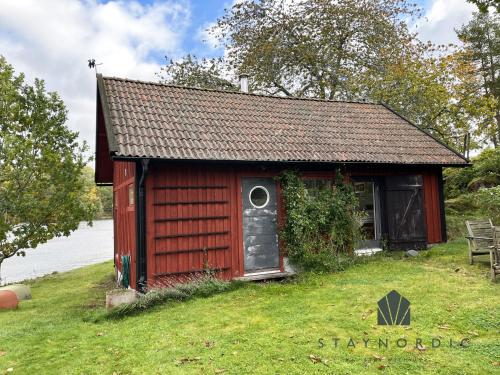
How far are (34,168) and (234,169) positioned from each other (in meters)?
7.92

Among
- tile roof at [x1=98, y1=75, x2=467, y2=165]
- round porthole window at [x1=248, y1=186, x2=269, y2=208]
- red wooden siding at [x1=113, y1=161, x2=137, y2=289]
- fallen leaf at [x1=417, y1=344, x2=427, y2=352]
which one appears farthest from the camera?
round porthole window at [x1=248, y1=186, x2=269, y2=208]

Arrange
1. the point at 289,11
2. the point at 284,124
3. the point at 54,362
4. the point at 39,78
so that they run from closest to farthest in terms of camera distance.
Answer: the point at 54,362 → the point at 284,124 → the point at 39,78 → the point at 289,11

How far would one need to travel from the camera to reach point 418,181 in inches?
391

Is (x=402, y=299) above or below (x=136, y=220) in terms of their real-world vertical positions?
below

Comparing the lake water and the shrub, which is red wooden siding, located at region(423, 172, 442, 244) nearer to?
the shrub

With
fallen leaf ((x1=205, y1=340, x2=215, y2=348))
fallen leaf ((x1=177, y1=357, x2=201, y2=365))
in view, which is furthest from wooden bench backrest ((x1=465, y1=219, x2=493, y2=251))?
fallen leaf ((x1=177, y1=357, x2=201, y2=365))

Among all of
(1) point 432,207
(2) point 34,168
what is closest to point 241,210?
(1) point 432,207

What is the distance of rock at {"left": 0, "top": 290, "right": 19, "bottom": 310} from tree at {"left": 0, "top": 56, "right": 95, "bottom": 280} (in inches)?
166

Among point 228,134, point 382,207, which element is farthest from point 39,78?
point 382,207

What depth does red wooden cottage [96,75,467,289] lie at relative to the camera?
710 cm

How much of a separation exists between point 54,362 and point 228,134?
551cm

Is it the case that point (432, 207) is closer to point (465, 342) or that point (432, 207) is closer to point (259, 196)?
point (259, 196)

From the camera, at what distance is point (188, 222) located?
734 centimetres

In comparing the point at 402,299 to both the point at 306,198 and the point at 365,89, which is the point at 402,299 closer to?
the point at 306,198
